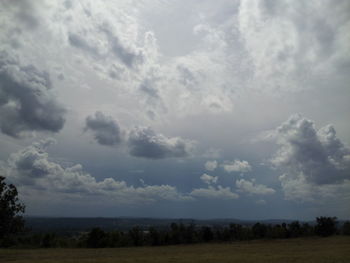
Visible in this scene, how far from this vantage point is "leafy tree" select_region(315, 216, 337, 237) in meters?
101

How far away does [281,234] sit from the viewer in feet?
336

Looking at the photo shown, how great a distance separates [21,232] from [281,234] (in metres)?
76.4

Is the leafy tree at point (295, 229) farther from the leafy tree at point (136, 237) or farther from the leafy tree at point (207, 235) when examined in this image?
the leafy tree at point (136, 237)

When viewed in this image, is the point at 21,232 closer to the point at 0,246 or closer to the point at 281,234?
the point at 0,246

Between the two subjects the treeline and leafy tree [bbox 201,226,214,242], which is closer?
the treeline

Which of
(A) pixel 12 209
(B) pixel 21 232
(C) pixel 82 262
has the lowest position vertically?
(C) pixel 82 262

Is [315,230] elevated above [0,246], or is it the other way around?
[315,230]

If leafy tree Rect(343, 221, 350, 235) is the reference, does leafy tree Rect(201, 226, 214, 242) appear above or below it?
below

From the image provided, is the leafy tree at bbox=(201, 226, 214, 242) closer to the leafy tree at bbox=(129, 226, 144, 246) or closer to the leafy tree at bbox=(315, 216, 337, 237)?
the leafy tree at bbox=(129, 226, 144, 246)

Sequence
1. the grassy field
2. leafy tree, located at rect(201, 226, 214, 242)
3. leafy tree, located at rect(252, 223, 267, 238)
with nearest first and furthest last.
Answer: the grassy field
leafy tree, located at rect(201, 226, 214, 242)
leafy tree, located at rect(252, 223, 267, 238)

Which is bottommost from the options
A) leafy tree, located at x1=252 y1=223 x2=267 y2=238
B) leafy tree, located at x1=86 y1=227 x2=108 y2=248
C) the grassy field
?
the grassy field

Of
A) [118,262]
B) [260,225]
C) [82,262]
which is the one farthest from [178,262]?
[260,225]

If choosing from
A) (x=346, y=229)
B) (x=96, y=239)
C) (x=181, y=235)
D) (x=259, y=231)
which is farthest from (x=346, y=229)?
(x=96, y=239)

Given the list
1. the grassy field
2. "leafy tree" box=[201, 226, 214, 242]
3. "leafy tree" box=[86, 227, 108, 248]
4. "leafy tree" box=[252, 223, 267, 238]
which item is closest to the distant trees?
"leafy tree" box=[252, 223, 267, 238]
